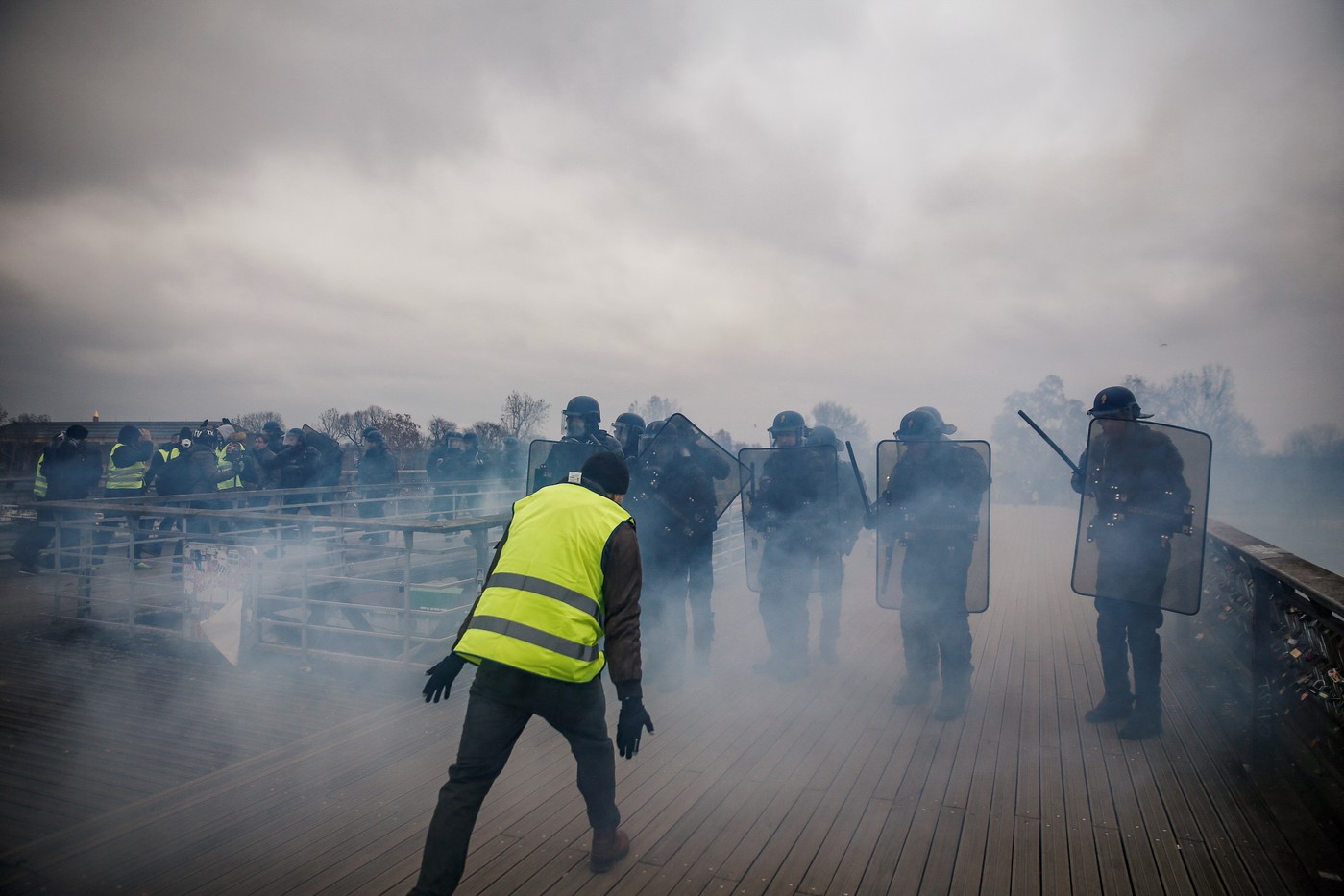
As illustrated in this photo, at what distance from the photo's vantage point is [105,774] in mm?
4070

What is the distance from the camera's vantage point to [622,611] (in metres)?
2.73

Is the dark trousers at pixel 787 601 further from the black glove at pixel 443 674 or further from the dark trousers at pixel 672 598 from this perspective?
the black glove at pixel 443 674

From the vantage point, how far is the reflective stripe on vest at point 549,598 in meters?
2.57

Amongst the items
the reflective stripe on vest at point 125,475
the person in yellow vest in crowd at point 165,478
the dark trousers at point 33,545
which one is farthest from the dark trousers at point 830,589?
the dark trousers at point 33,545

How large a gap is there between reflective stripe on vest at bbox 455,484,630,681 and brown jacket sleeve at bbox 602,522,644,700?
0.03m

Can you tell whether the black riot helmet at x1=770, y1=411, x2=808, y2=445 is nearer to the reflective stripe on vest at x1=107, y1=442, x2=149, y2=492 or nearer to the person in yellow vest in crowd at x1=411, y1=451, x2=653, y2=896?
the person in yellow vest in crowd at x1=411, y1=451, x2=653, y2=896

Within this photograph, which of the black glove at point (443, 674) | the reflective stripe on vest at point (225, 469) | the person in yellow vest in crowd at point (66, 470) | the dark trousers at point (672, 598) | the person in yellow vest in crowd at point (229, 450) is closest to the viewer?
the black glove at point (443, 674)

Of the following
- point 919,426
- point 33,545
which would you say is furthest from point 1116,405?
point 33,545

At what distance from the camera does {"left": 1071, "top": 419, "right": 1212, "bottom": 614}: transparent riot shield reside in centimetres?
432

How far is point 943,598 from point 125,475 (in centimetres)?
1015

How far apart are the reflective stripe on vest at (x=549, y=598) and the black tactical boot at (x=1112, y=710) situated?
11.9ft

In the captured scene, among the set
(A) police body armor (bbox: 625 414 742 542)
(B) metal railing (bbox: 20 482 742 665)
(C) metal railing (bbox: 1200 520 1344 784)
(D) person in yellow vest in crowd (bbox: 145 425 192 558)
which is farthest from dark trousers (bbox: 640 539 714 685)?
(D) person in yellow vest in crowd (bbox: 145 425 192 558)

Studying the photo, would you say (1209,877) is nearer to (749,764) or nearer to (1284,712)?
(1284,712)

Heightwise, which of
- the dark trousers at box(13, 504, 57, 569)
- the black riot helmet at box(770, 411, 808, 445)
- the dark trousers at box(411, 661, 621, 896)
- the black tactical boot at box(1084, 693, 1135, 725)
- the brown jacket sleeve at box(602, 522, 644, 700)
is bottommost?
the dark trousers at box(13, 504, 57, 569)
